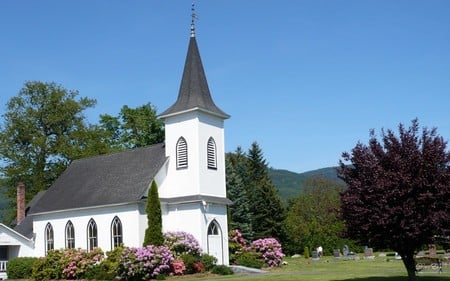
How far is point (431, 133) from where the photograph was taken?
66.4ft

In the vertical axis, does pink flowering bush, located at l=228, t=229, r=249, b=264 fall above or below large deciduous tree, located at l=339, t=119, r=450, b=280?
below

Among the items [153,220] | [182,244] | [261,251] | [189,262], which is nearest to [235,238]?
[261,251]

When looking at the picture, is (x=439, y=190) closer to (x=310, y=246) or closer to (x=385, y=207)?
(x=385, y=207)

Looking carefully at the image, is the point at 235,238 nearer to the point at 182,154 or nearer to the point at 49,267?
the point at 182,154

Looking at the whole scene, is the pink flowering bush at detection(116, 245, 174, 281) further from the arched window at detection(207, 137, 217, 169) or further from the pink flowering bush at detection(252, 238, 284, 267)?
the pink flowering bush at detection(252, 238, 284, 267)

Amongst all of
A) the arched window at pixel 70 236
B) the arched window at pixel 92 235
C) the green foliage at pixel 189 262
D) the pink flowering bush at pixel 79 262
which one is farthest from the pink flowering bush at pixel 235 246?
the arched window at pixel 70 236

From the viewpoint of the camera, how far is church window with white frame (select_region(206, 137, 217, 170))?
36.5 metres

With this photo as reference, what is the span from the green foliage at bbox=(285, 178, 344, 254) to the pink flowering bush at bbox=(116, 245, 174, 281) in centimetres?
3397

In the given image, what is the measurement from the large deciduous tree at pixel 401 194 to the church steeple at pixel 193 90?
1720 cm

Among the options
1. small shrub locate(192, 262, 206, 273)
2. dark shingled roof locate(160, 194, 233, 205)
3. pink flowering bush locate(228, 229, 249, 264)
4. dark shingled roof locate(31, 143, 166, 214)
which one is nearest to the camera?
small shrub locate(192, 262, 206, 273)

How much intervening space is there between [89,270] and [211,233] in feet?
25.4

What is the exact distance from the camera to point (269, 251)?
1510 inches

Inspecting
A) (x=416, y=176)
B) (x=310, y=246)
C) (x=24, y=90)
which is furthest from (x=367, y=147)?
(x=24, y=90)

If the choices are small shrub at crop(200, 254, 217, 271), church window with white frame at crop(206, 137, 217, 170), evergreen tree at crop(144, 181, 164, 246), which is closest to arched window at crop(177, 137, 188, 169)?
church window with white frame at crop(206, 137, 217, 170)
